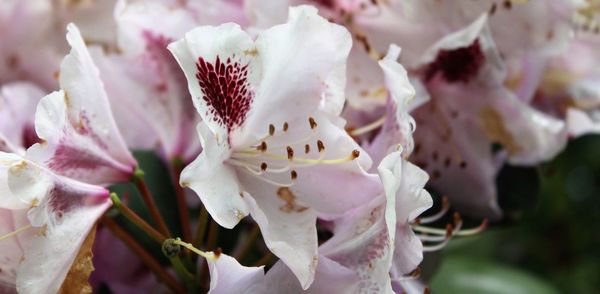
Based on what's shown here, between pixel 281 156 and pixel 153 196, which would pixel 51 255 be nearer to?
pixel 281 156

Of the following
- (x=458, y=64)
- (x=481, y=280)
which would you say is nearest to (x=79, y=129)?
(x=458, y=64)

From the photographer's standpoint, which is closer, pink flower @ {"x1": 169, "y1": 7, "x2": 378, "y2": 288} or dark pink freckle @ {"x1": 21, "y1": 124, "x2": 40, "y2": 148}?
pink flower @ {"x1": 169, "y1": 7, "x2": 378, "y2": 288}

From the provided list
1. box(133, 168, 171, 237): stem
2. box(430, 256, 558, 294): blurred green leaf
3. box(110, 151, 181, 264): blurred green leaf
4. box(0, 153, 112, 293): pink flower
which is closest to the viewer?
box(0, 153, 112, 293): pink flower

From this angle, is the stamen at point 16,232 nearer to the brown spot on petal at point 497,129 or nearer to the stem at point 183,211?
the stem at point 183,211

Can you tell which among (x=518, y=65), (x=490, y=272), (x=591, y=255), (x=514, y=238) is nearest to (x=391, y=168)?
(x=518, y=65)

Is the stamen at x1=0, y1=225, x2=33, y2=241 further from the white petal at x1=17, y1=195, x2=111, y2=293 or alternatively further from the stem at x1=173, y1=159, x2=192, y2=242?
the stem at x1=173, y1=159, x2=192, y2=242

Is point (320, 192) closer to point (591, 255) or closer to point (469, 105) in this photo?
point (469, 105)

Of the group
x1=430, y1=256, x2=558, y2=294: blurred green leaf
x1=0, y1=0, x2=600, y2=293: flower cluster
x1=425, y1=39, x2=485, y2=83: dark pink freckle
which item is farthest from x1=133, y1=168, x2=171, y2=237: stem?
x1=430, y1=256, x2=558, y2=294: blurred green leaf
